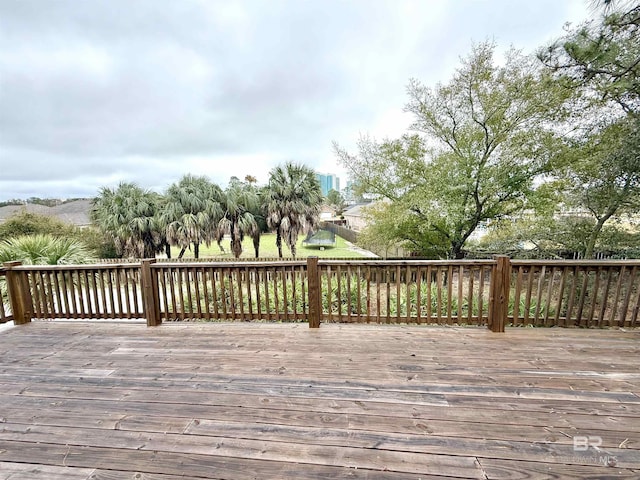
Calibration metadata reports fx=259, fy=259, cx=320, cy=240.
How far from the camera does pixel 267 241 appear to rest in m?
21.7

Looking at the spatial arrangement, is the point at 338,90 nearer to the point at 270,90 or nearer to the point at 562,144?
the point at 270,90

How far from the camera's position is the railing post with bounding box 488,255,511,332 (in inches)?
113

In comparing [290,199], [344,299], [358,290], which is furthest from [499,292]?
[290,199]

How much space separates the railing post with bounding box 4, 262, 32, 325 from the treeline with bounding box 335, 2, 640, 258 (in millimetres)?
7821

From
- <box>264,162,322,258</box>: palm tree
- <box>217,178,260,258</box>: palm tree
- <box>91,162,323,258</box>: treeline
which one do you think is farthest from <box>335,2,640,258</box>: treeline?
<box>217,178,260,258</box>: palm tree

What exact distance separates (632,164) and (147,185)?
16.3 m

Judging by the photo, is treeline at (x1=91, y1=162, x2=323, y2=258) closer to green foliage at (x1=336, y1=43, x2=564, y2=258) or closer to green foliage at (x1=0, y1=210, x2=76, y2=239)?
green foliage at (x1=0, y1=210, x2=76, y2=239)

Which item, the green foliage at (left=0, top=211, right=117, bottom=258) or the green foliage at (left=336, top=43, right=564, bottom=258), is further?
the green foliage at (left=0, top=211, right=117, bottom=258)

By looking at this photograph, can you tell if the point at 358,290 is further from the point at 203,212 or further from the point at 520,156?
the point at 203,212

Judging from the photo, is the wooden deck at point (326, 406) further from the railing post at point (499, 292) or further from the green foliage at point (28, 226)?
the green foliage at point (28, 226)

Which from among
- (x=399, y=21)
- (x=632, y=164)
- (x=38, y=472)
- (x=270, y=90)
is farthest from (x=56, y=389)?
(x=270, y=90)

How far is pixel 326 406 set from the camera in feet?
5.70

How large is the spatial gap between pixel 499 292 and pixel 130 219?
13551 millimetres

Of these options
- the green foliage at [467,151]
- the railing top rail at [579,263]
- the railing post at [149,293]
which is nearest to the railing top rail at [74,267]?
the railing post at [149,293]
